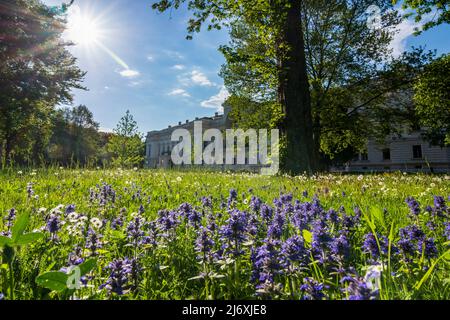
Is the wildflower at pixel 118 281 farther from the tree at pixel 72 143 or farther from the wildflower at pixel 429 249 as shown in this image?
the tree at pixel 72 143

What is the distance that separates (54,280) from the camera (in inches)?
50.8

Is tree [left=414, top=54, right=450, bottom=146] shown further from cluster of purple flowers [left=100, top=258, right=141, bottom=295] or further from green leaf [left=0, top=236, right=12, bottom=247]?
green leaf [left=0, top=236, right=12, bottom=247]

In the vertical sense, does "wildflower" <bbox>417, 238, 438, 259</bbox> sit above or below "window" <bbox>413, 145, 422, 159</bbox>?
below

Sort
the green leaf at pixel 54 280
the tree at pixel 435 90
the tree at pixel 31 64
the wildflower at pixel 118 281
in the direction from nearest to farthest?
1. the green leaf at pixel 54 280
2. the wildflower at pixel 118 281
3. the tree at pixel 435 90
4. the tree at pixel 31 64

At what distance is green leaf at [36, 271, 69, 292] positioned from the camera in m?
1.25

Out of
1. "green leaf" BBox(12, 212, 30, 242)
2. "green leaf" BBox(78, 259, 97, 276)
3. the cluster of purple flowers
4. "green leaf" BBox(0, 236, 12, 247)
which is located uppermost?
"green leaf" BBox(12, 212, 30, 242)

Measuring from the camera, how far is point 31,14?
2272 centimetres

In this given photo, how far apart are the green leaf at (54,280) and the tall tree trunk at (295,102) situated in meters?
11.3

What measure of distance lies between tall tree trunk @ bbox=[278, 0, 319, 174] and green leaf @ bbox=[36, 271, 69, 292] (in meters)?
11.3

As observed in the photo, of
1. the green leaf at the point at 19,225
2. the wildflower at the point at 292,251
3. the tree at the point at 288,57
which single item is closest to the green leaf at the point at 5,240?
the green leaf at the point at 19,225

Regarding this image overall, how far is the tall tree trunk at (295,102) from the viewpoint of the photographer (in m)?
12.5

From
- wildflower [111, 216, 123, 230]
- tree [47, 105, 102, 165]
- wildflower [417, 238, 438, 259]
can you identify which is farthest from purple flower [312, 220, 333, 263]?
tree [47, 105, 102, 165]

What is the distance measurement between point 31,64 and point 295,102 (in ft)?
80.5
